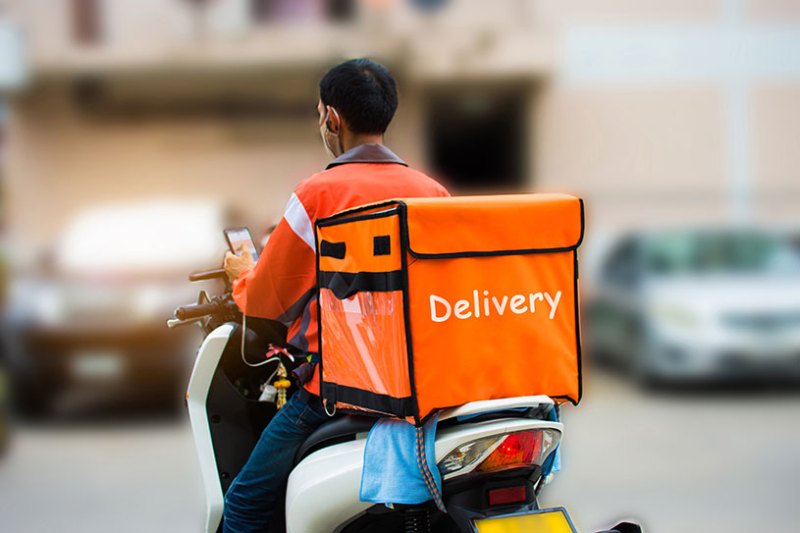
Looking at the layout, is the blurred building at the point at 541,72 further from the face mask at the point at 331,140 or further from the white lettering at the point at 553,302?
the white lettering at the point at 553,302

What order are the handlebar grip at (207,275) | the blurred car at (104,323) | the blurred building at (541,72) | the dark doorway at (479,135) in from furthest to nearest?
the dark doorway at (479,135)
the blurred building at (541,72)
the blurred car at (104,323)
the handlebar grip at (207,275)

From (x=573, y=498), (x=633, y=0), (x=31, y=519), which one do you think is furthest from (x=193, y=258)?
(x=633, y=0)

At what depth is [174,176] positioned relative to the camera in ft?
56.0

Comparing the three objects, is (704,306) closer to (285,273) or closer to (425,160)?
(285,273)

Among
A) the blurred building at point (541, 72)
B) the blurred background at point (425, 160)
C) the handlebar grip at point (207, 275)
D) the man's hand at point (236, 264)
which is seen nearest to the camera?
the man's hand at point (236, 264)

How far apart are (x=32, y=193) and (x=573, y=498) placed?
13.0 metres

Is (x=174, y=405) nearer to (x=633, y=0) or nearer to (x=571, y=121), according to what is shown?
(x=571, y=121)

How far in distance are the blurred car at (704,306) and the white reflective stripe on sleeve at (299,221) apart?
22.3 feet

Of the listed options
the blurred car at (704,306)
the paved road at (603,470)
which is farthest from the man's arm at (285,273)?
the blurred car at (704,306)

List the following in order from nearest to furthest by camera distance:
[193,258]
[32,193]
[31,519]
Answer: [31,519]
[193,258]
[32,193]

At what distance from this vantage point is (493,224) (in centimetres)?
247

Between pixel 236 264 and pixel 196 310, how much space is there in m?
0.22

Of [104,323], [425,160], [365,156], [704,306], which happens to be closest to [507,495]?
[365,156]

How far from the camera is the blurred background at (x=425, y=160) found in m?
8.65
